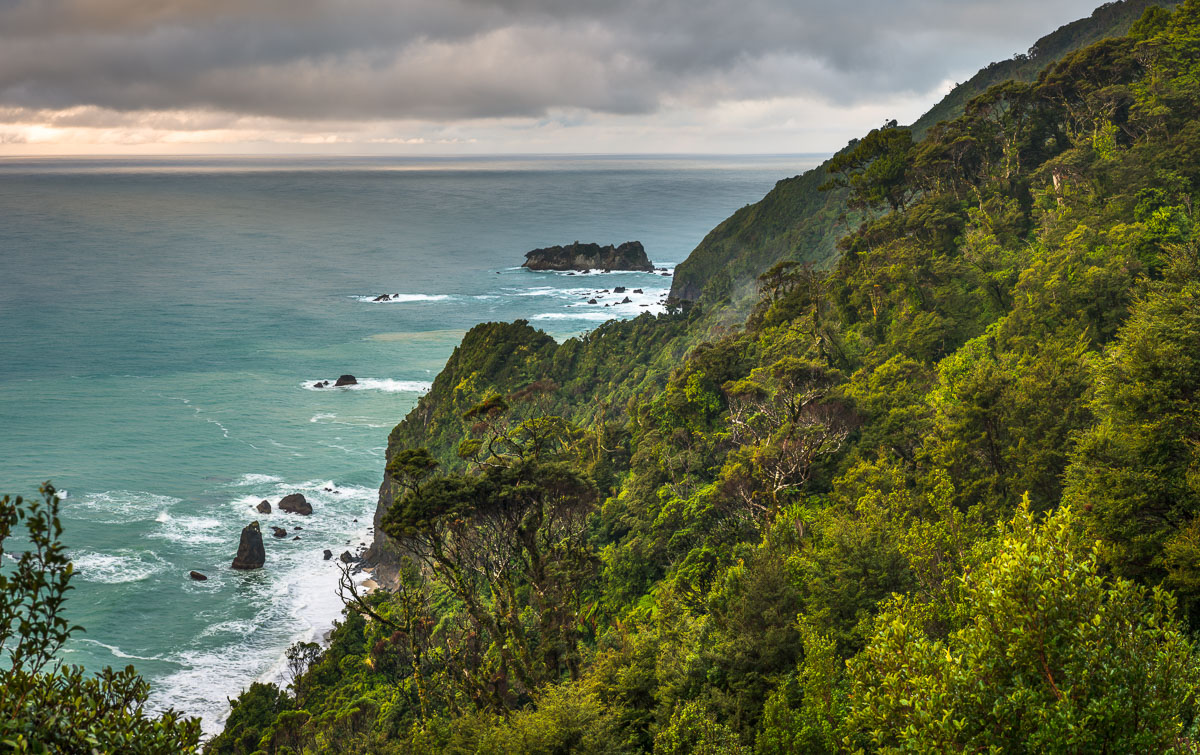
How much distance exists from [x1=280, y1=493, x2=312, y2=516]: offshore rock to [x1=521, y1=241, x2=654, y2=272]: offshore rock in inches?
4269

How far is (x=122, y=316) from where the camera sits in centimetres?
11719

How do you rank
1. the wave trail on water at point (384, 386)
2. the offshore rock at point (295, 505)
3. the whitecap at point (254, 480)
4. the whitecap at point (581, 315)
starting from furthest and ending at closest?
the whitecap at point (581, 315) < the wave trail on water at point (384, 386) < the whitecap at point (254, 480) < the offshore rock at point (295, 505)

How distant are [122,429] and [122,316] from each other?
52.7 metres

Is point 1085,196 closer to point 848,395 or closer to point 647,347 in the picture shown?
point 848,395

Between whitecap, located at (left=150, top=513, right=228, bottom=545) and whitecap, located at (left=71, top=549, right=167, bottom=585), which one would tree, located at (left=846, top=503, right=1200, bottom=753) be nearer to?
whitecap, located at (left=71, top=549, right=167, bottom=585)

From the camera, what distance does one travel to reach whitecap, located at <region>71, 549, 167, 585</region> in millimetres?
48469

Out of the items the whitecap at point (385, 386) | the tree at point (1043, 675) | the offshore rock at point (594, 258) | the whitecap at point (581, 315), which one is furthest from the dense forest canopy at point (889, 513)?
the offshore rock at point (594, 258)

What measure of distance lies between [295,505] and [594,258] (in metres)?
111

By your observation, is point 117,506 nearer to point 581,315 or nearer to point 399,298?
point 581,315

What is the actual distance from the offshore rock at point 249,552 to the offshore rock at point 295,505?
26.4 feet

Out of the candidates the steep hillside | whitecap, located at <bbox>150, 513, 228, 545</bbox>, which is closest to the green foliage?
whitecap, located at <bbox>150, 513, 228, 545</bbox>

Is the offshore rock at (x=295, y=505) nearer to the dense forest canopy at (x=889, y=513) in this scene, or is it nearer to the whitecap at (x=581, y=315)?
the dense forest canopy at (x=889, y=513)

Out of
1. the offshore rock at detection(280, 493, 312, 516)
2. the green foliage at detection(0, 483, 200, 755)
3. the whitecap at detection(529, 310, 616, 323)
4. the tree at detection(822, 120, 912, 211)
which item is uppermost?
the tree at detection(822, 120, 912, 211)

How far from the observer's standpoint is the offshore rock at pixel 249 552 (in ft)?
168
